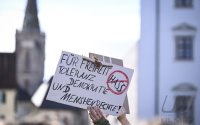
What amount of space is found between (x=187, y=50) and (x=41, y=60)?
22.0 m

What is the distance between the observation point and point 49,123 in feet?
66.6

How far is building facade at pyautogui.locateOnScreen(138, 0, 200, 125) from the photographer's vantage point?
14.6 metres

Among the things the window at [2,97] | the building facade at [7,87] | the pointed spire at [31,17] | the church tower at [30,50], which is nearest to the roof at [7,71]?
the building facade at [7,87]

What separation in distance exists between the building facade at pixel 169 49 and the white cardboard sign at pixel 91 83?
12380 mm

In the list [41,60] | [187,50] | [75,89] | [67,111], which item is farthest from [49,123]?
[75,89]

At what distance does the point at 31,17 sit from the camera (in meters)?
36.6

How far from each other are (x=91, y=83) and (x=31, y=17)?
35.4m

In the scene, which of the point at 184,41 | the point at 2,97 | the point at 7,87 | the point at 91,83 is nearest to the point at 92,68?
the point at 91,83

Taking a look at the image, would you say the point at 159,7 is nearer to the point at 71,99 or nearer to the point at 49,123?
the point at 49,123

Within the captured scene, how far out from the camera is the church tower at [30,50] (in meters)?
33.7

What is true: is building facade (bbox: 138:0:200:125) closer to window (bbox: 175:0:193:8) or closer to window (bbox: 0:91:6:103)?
window (bbox: 175:0:193:8)

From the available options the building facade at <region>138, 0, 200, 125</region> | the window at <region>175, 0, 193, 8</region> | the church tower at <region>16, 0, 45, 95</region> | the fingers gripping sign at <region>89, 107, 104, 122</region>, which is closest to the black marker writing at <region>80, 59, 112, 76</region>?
the fingers gripping sign at <region>89, 107, 104, 122</region>

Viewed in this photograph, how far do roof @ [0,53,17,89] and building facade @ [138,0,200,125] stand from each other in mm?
12176

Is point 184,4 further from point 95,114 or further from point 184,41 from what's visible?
point 95,114
